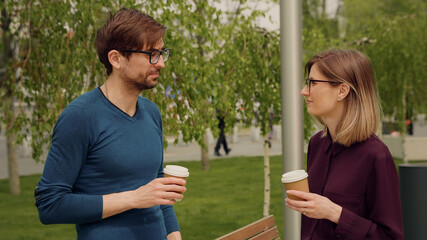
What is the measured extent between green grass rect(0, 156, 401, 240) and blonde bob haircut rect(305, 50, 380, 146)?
596 cm

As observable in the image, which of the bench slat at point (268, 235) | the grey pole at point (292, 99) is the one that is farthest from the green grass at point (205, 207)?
the grey pole at point (292, 99)

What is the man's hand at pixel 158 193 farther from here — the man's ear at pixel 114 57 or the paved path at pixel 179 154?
the paved path at pixel 179 154

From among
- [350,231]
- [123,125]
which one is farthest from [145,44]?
[350,231]

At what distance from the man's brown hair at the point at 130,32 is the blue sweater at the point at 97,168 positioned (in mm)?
181

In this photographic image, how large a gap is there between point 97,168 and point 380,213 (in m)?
0.99

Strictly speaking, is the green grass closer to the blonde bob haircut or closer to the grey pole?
the grey pole

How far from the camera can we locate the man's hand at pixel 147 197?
1.91 metres

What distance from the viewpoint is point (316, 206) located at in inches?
78.9

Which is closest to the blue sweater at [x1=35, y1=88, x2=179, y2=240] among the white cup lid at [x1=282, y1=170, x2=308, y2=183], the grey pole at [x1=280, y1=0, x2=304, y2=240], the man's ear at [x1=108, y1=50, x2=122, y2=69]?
the man's ear at [x1=108, y1=50, x2=122, y2=69]

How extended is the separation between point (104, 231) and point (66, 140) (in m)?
0.34

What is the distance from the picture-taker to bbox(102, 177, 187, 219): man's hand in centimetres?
191

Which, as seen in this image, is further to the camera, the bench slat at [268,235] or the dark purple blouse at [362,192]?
the bench slat at [268,235]

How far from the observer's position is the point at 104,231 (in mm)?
1978

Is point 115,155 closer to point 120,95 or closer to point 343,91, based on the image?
point 120,95
